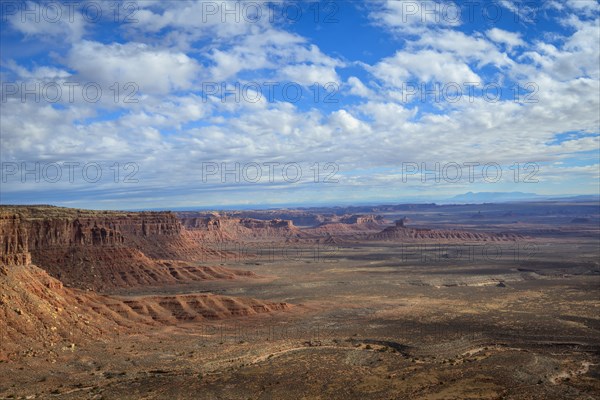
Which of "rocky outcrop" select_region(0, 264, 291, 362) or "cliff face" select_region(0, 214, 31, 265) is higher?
"cliff face" select_region(0, 214, 31, 265)

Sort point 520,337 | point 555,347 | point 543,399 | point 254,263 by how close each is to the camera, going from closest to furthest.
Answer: point 543,399 → point 555,347 → point 520,337 → point 254,263

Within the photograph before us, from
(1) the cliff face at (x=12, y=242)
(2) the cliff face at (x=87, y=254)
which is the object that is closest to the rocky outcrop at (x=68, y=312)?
(1) the cliff face at (x=12, y=242)

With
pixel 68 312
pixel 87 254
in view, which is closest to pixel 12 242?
pixel 68 312

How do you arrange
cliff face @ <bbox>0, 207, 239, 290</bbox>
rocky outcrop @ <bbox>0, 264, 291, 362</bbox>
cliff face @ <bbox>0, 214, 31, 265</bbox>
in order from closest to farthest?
rocky outcrop @ <bbox>0, 264, 291, 362</bbox>
cliff face @ <bbox>0, 214, 31, 265</bbox>
cliff face @ <bbox>0, 207, 239, 290</bbox>

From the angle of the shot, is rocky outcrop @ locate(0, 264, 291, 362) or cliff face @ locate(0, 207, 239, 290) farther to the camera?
cliff face @ locate(0, 207, 239, 290)

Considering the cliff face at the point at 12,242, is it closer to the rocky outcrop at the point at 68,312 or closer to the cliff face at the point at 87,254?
the rocky outcrop at the point at 68,312

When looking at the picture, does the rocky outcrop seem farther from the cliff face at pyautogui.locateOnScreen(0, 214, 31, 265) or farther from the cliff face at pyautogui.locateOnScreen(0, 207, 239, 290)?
the cliff face at pyautogui.locateOnScreen(0, 207, 239, 290)

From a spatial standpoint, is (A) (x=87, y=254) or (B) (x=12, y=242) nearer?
(B) (x=12, y=242)

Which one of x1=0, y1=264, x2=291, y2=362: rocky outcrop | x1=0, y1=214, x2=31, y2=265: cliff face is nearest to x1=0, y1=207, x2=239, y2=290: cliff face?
x1=0, y1=214, x2=31, y2=265: cliff face

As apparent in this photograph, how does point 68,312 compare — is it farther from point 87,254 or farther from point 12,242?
point 87,254

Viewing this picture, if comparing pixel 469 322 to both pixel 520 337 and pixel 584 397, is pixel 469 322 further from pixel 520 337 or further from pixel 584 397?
pixel 584 397

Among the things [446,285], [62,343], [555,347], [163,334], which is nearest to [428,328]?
[555,347]
